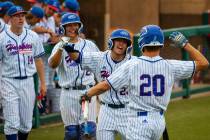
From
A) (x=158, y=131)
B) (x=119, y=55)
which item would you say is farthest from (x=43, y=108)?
(x=158, y=131)

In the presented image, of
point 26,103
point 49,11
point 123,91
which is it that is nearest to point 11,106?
point 26,103

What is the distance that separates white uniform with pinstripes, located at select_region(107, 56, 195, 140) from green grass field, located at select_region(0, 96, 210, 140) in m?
3.47

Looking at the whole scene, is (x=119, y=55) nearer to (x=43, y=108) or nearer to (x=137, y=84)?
(x=137, y=84)

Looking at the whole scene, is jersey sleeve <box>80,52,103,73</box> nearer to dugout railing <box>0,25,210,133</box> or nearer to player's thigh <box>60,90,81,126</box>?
player's thigh <box>60,90,81,126</box>

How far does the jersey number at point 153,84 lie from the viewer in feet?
21.4

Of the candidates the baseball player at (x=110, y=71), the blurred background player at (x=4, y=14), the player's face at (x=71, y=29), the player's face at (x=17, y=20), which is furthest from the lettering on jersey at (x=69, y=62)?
the blurred background player at (x=4, y=14)

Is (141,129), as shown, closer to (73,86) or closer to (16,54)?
(73,86)

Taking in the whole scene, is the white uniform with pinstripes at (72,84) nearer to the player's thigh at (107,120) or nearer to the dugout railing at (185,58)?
the player's thigh at (107,120)

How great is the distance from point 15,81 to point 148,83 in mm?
2592

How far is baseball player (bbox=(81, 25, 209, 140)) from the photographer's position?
6.53 m

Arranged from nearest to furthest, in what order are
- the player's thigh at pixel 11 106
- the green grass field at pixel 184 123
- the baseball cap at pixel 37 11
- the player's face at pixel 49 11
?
the player's thigh at pixel 11 106, the green grass field at pixel 184 123, the baseball cap at pixel 37 11, the player's face at pixel 49 11

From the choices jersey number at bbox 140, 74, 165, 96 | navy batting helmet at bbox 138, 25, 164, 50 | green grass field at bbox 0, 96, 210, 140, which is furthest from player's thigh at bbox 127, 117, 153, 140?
green grass field at bbox 0, 96, 210, 140

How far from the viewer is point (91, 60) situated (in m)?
7.70

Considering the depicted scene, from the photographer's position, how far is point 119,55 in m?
7.62
